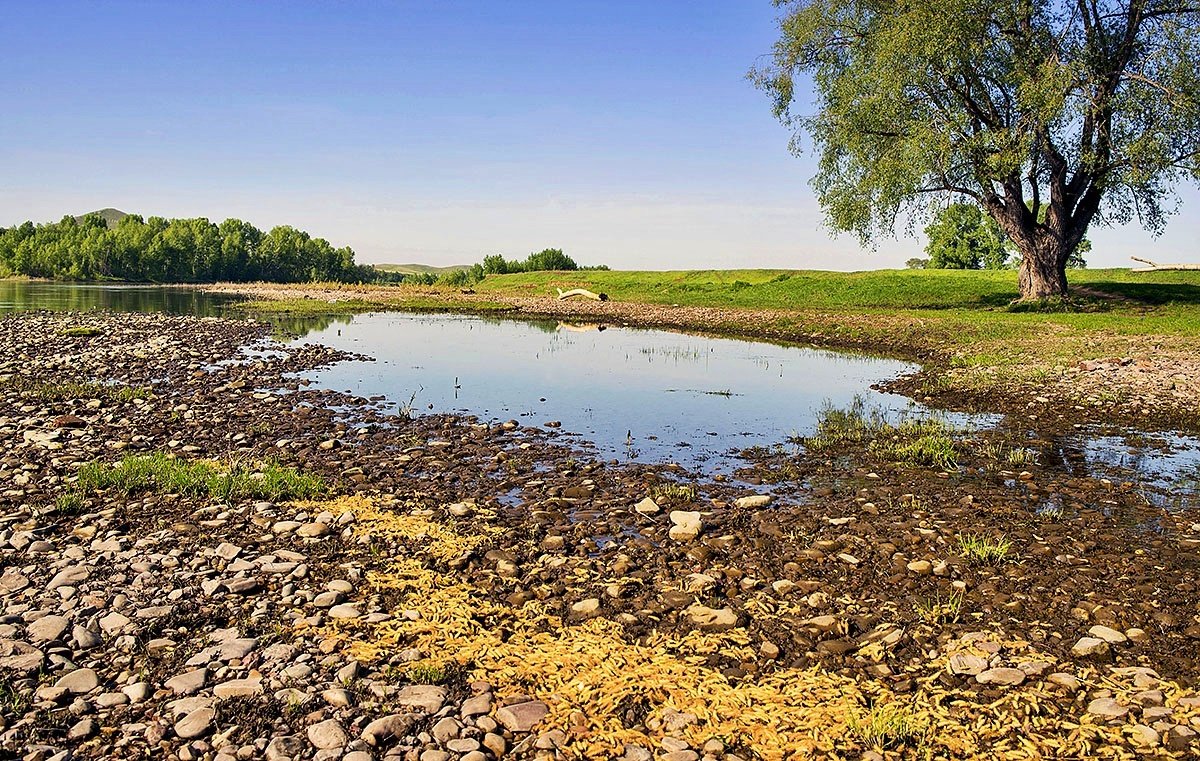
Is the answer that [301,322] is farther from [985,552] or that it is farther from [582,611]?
[985,552]

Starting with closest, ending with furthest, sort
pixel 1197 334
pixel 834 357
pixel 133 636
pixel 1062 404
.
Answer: pixel 133 636
pixel 1062 404
pixel 1197 334
pixel 834 357

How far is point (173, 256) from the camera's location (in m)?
176

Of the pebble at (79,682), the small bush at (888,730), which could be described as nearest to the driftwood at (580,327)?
the pebble at (79,682)

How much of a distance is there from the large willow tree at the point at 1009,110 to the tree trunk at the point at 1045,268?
0.21 ft

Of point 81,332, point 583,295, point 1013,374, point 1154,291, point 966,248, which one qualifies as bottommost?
point 1013,374

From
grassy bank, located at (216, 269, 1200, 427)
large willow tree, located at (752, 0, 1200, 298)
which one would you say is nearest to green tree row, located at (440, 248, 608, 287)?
grassy bank, located at (216, 269, 1200, 427)

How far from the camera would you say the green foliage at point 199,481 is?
33.8 feet

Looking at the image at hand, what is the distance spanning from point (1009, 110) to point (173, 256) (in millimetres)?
178745

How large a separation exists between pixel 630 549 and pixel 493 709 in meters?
3.32

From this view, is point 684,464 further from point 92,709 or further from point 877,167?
point 877,167

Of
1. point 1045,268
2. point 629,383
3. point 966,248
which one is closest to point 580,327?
point 629,383

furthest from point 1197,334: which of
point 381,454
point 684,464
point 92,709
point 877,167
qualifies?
point 92,709

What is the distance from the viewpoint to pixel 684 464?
12945 millimetres

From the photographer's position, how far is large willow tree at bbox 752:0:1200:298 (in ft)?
109
